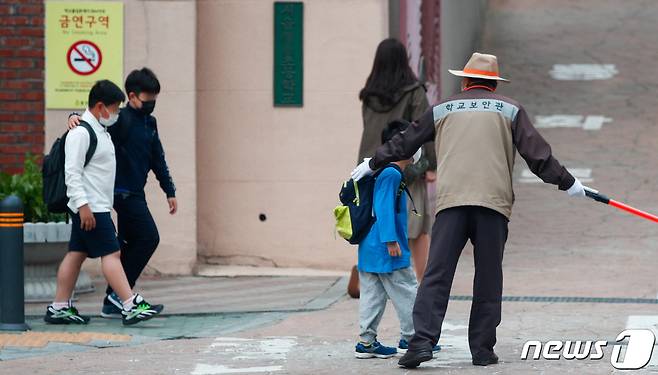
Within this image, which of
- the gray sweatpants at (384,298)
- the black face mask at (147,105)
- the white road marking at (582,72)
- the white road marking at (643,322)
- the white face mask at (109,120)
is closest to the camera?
the gray sweatpants at (384,298)

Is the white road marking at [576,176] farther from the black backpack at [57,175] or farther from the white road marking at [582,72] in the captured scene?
the black backpack at [57,175]

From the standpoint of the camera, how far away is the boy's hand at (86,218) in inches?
374

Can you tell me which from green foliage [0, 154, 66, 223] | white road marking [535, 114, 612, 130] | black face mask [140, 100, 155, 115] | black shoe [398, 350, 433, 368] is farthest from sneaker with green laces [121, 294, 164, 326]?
white road marking [535, 114, 612, 130]

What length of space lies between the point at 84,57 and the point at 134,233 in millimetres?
2498

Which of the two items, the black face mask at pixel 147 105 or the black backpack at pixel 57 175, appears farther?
the black face mask at pixel 147 105

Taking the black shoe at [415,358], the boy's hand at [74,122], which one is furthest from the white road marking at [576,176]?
the black shoe at [415,358]

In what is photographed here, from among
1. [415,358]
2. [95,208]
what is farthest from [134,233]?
[415,358]

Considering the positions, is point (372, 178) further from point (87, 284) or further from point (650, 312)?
point (87, 284)

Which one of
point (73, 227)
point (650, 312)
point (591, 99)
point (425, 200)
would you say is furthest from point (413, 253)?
point (591, 99)

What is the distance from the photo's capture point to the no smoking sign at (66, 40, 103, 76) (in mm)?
12055

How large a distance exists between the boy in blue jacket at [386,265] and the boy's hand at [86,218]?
6.73ft

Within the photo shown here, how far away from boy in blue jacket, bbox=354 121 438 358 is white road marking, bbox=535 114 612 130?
10.0 m

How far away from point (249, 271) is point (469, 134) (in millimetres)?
4722

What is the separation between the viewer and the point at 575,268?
40.0 ft
